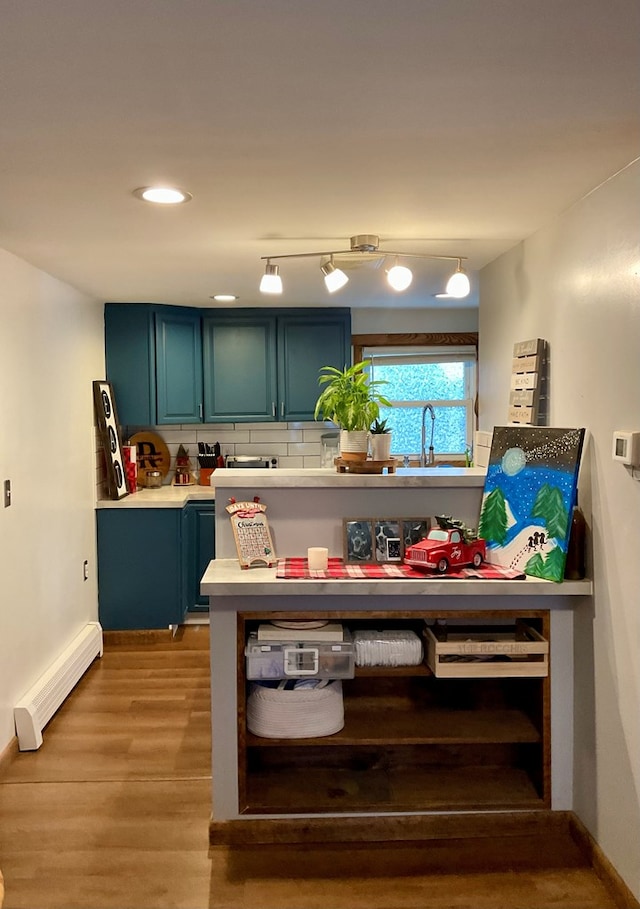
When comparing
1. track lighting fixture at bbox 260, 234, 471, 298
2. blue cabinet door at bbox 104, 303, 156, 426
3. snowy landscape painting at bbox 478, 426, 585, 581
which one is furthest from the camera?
blue cabinet door at bbox 104, 303, 156, 426

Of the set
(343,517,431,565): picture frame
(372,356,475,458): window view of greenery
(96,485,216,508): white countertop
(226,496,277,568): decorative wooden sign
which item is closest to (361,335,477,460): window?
(372,356,475,458): window view of greenery

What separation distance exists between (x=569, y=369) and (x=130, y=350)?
3.22 m

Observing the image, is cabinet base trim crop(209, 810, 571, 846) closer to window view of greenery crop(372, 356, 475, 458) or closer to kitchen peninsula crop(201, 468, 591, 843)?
kitchen peninsula crop(201, 468, 591, 843)

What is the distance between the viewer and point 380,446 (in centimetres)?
291

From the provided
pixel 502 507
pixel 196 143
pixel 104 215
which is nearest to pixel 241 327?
pixel 104 215

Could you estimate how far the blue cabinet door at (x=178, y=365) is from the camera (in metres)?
5.07

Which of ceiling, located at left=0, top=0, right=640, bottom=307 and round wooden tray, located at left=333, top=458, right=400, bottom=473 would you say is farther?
round wooden tray, located at left=333, top=458, right=400, bottom=473

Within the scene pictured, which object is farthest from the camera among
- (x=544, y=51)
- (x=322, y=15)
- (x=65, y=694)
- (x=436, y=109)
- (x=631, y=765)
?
(x=65, y=694)

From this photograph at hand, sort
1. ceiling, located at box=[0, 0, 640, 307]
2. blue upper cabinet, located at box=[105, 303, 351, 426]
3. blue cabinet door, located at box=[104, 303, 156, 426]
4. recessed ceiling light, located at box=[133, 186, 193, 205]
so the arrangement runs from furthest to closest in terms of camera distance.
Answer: blue upper cabinet, located at box=[105, 303, 351, 426] → blue cabinet door, located at box=[104, 303, 156, 426] → recessed ceiling light, located at box=[133, 186, 193, 205] → ceiling, located at box=[0, 0, 640, 307]

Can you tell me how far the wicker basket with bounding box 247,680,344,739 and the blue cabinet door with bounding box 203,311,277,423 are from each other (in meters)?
2.89

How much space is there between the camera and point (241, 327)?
5.27 m

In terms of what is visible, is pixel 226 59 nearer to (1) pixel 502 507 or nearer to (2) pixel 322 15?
(2) pixel 322 15

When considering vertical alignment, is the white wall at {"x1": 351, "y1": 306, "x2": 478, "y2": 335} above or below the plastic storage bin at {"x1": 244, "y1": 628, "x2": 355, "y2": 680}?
above

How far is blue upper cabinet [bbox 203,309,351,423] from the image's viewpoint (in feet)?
17.3
